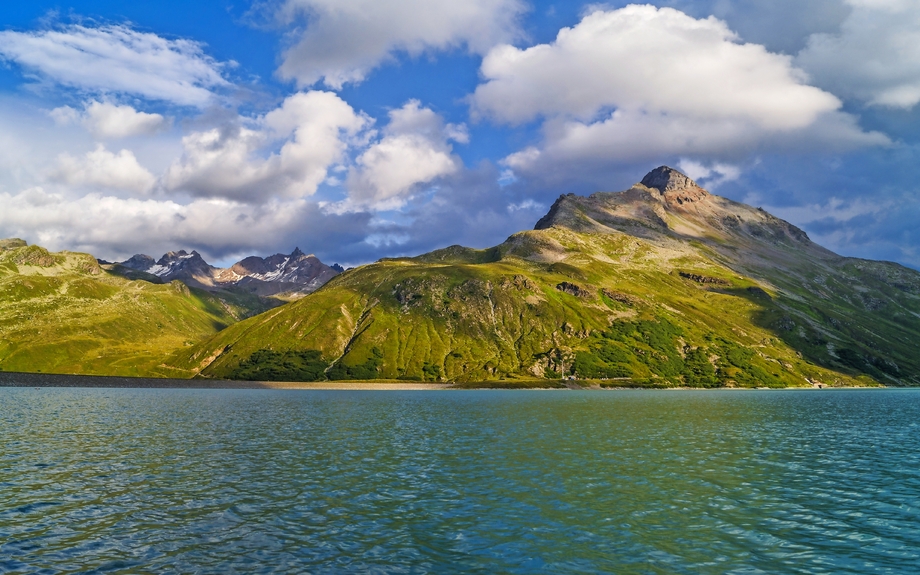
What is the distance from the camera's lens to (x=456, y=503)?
3838 cm

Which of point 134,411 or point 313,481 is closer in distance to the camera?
point 313,481

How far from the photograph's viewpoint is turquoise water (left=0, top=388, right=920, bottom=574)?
2738 centimetres

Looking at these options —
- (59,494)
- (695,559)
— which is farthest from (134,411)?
(695,559)

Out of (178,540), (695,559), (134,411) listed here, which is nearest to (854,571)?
(695,559)

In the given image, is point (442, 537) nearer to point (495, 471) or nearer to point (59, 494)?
point (495, 471)

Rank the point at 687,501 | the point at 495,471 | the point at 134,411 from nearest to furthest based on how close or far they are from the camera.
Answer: the point at 687,501 < the point at 495,471 < the point at 134,411

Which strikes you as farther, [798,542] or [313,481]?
[313,481]

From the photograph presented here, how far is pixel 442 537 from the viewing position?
30.7 m

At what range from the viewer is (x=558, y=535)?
31219 mm

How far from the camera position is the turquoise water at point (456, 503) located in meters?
27.4

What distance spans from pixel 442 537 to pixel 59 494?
30.0 m

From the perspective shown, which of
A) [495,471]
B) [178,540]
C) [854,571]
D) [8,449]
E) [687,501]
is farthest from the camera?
[8,449]

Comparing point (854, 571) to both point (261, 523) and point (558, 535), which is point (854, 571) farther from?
point (261, 523)

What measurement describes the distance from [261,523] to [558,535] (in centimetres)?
1776
